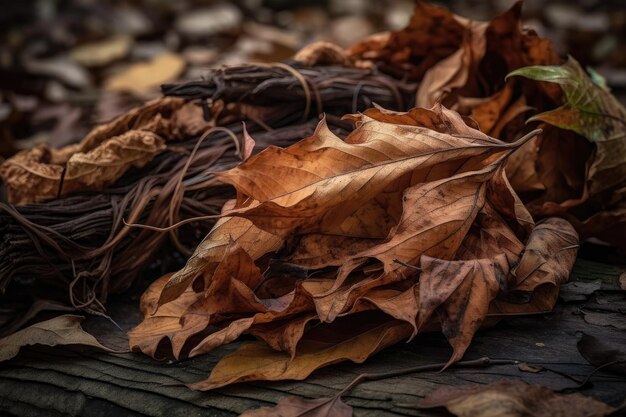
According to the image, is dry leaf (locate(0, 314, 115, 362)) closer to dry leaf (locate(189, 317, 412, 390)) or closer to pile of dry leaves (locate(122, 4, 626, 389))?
pile of dry leaves (locate(122, 4, 626, 389))

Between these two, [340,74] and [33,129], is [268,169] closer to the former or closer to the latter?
[340,74]

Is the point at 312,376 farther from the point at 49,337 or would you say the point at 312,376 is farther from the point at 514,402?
the point at 49,337

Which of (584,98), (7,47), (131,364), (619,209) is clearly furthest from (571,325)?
(7,47)

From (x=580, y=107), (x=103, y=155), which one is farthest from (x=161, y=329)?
(x=580, y=107)

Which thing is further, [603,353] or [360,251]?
[360,251]

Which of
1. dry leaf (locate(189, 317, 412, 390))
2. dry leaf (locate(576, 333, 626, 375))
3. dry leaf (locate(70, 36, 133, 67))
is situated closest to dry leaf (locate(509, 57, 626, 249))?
dry leaf (locate(576, 333, 626, 375))

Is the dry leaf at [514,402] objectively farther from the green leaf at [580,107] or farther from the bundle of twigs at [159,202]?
the bundle of twigs at [159,202]

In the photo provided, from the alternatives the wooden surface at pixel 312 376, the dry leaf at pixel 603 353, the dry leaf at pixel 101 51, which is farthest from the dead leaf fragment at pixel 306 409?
the dry leaf at pixel 101 51
